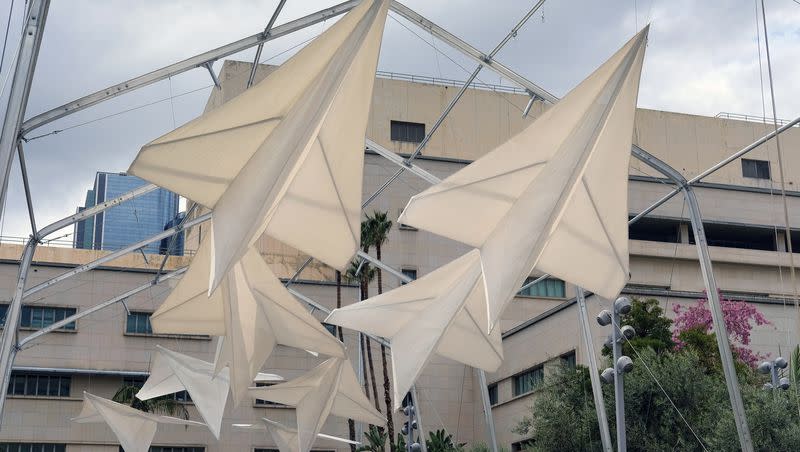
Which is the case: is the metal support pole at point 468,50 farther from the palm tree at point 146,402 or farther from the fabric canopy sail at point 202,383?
the palm tree at point 146,402

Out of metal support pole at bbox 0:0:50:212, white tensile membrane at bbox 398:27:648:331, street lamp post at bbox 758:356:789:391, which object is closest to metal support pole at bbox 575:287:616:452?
A: street lamp post at bbox 758:356:789:391

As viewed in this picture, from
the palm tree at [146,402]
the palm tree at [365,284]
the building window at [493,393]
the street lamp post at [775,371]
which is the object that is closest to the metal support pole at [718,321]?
the street lamp post at [775,371]

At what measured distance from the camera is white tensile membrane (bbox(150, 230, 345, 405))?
94.3ft

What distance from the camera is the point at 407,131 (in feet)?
199

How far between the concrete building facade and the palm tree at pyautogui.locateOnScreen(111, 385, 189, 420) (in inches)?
99.6

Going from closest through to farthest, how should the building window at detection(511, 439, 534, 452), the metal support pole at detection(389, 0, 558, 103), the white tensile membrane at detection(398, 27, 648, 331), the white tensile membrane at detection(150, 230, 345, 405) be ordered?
the white tensile membrane at detection(398, 27, 648, 331) < the metal support pole at detection(389, 0, 558, 103) < the white tensile membrane at detection(150, 230, 345, 405) < the building window at detection(511, 439, 534, 452)

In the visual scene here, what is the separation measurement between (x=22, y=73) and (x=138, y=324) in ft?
125

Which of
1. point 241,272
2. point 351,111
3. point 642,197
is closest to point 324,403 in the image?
point 241,272

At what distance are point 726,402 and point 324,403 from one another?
12947 millimetres

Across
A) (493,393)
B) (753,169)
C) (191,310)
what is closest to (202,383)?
(191,310)

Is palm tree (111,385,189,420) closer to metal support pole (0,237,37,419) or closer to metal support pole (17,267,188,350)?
metal support pole (17,267,188,350)

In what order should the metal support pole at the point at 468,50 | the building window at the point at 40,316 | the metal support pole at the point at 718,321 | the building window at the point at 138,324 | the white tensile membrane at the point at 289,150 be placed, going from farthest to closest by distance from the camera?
1. the building window at the point at 138,324
2. the building window at the point at 40,316
3. the metal support pole at the point at 468,50
4. the metal support pole at the point at 718,321
5. the white tensile membrane at the point at 289,150

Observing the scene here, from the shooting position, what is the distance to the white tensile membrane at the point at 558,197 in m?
20.0

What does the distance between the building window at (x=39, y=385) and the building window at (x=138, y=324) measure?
136 inches
